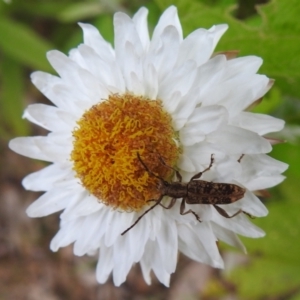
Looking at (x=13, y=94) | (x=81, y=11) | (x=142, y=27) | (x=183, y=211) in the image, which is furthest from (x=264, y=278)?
(x=13, y=94)

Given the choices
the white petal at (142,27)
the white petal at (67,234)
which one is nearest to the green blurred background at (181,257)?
the white petal at (142,27)

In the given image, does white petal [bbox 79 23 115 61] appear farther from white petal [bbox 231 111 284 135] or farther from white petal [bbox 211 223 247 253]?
white petal [bbox 211 223 247 253]

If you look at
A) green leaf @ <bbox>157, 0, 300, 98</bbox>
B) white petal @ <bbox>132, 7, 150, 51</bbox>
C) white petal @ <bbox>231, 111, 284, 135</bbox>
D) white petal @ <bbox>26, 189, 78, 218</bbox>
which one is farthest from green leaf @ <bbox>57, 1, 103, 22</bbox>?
white petal @ <bbox>231, 111, 284, 135</bbox>

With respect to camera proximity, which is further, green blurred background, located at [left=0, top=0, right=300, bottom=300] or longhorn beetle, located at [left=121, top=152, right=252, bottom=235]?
green blurred background, located at [left=0, top=0, right=300, bottom=300]

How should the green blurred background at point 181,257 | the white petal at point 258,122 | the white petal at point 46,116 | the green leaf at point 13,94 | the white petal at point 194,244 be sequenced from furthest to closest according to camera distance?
1. the green leaf at point 13,94
2. the green blurred background at point 181,257
3. the white petal at point 46,116
4. the white petal at point 194,244
5. the white petal at point 258,122

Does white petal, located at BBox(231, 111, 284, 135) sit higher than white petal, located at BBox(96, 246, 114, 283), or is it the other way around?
white petal, located at BBox(231, 111, 284, 135)

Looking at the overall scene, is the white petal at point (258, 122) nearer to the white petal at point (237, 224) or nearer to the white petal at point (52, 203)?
the white petal at point (237, 224)
